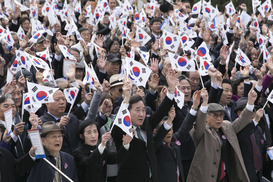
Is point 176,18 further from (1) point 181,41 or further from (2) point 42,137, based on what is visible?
(2) point 42,137

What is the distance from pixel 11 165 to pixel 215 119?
3296mm

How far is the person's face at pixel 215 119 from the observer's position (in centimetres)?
873

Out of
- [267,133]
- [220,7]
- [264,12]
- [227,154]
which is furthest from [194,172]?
[220,7]

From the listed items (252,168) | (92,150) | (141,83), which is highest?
(141,83)

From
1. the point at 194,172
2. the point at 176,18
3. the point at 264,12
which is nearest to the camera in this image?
the point at 194,172

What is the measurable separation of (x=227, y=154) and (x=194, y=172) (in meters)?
0.69

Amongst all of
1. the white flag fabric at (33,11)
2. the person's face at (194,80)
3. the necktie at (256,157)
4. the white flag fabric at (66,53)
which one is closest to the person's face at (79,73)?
the white flag fabric at (66,53)

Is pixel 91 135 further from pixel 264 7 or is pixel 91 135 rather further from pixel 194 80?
pixel 264 7

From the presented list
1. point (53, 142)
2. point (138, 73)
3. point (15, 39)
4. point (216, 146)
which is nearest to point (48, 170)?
point (53, 142)

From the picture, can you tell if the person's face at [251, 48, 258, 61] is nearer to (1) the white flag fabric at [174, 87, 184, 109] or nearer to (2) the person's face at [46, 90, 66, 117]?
(1) the white flag fabric at [174, 87, 184, 109]

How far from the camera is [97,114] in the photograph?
28.2 feet

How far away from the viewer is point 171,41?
11.7 metres

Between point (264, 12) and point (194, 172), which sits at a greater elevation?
point (264, 12)

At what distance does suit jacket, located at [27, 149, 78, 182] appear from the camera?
22.4 ft
